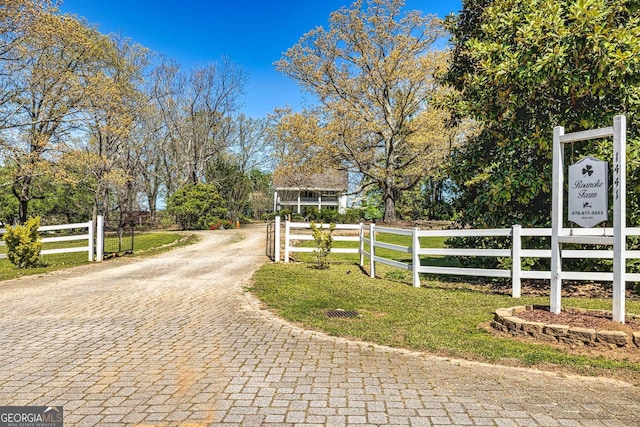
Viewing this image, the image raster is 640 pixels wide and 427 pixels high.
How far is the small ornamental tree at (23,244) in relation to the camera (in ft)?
39.5

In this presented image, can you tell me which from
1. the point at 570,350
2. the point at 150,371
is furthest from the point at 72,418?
the point at 570,350

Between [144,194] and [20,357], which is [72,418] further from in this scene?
[144,194]

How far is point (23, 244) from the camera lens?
12078mm

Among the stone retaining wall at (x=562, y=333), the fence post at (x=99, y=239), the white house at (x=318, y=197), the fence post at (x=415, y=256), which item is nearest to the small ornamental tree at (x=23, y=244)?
the fence post at (x=99, y=239)

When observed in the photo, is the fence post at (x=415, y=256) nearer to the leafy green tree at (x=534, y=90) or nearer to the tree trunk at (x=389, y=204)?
the leafy green tree at (x=534, y=90)

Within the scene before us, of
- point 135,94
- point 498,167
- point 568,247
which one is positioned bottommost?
point 568,247

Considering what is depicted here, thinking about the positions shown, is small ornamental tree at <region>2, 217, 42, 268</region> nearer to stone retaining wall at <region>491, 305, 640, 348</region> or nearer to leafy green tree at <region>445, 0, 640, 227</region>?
leafy green tree at <region>445, 0, 640, 227</region>

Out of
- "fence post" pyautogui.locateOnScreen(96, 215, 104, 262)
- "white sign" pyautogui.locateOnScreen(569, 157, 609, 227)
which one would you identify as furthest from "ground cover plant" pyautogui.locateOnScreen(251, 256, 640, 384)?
"fence post" pyautogui.locateOnScreen(96, 215, 104, 262)

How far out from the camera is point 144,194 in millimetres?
49531

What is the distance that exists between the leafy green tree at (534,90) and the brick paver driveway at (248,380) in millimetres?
5961

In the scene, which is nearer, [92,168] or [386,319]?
[386,319]

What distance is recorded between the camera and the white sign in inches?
217

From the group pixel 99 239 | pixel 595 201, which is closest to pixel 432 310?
pixel 595 201

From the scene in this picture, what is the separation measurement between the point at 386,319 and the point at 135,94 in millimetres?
29439
